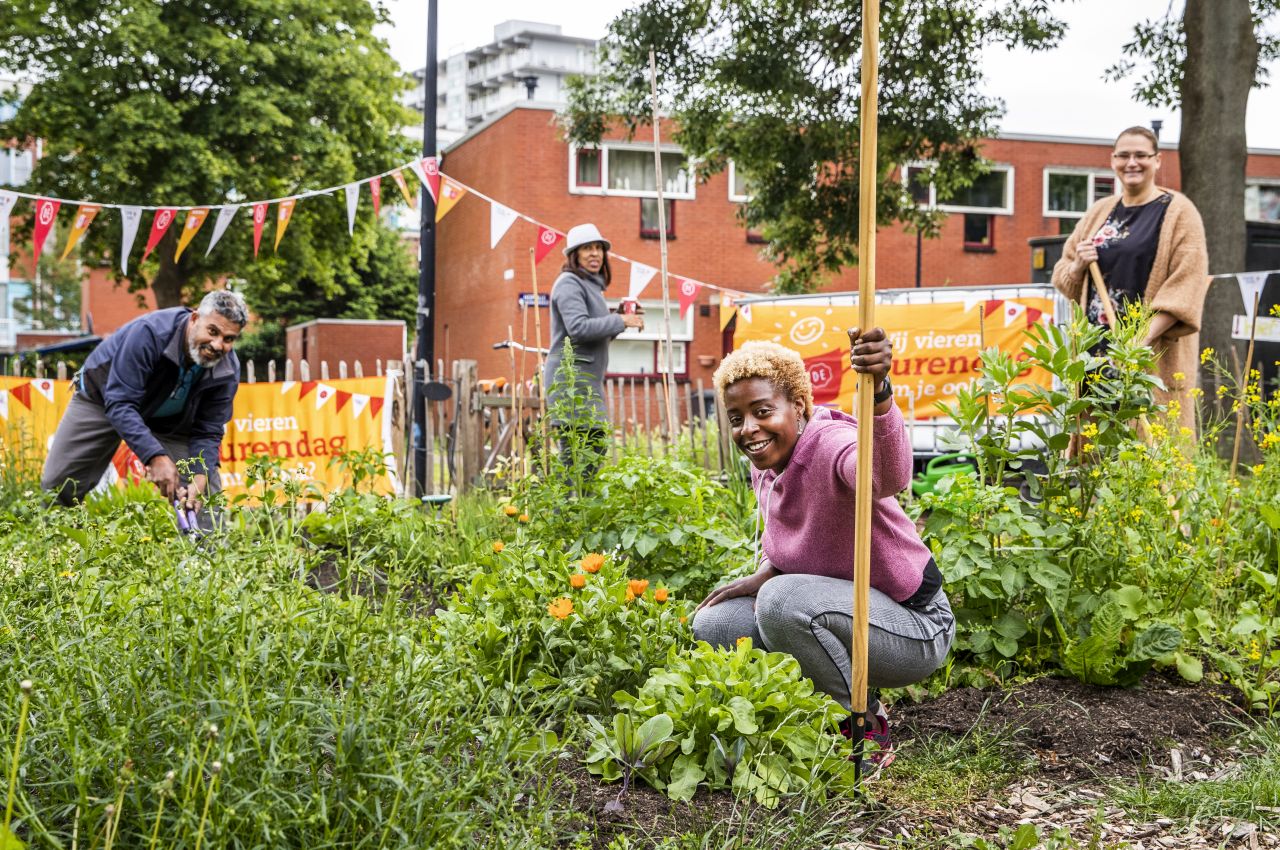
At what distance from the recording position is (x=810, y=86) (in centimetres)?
1321

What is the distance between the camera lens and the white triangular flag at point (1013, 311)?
1058 cm

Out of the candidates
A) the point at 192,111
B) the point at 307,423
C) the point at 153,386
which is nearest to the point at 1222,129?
the point at 307,423

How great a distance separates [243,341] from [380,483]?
2647cm

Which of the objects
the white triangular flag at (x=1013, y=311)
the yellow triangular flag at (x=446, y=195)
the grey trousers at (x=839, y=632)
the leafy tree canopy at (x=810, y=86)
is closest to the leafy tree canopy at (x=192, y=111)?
the leafy tree canopy at (x=810, y=86)

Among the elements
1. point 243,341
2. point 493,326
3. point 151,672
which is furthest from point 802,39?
point 243,341

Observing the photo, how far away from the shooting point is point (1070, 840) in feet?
8.61

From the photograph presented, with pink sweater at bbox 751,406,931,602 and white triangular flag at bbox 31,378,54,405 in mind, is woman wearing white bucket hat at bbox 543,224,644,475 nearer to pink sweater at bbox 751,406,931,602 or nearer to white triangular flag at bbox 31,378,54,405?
pink sweater at bbox 751,406,931,602

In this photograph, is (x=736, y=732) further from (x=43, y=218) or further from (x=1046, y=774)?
(x=43, y=218)

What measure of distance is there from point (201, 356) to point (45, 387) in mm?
4049

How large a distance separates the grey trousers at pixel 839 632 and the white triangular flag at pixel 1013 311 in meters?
7.71

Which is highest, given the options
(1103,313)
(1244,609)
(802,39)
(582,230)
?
(802,39)

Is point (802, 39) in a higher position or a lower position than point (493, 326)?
higher

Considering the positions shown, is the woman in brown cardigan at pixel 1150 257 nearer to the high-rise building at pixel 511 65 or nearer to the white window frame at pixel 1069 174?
the white window frame at pixel 1069 174

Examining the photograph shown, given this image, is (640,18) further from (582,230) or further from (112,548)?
(112,548)
